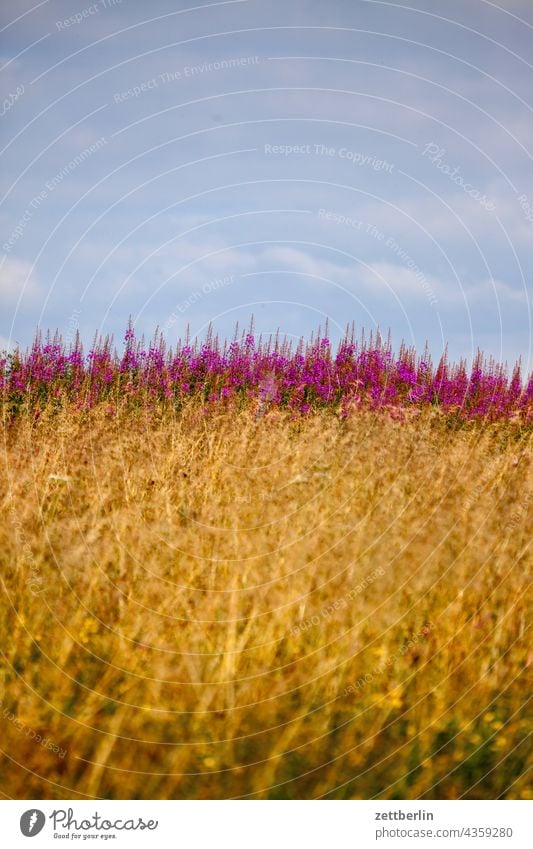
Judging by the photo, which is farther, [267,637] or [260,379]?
[260,379]

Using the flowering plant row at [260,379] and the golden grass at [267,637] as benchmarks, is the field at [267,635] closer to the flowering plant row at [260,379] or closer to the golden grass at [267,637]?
the golden grass at [267,637]

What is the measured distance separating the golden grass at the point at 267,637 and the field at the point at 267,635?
11 millimetres

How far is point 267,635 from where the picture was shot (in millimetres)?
3166

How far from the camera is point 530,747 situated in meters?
2.67

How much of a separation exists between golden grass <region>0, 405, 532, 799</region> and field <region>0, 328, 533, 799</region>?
0.03ft

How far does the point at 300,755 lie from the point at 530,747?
3.32 feet

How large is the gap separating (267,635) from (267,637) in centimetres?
1

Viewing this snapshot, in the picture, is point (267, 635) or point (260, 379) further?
point (260, 379)

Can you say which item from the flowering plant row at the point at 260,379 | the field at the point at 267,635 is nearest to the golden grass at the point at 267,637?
the field at the point at 267,635

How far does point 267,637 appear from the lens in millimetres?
3156

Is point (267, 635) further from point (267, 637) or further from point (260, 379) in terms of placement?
point (260, 379)

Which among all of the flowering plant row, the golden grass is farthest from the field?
the flowering plant row

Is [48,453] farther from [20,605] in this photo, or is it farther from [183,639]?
[183,639]

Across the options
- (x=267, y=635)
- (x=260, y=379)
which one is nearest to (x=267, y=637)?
(x=267, y=635)
